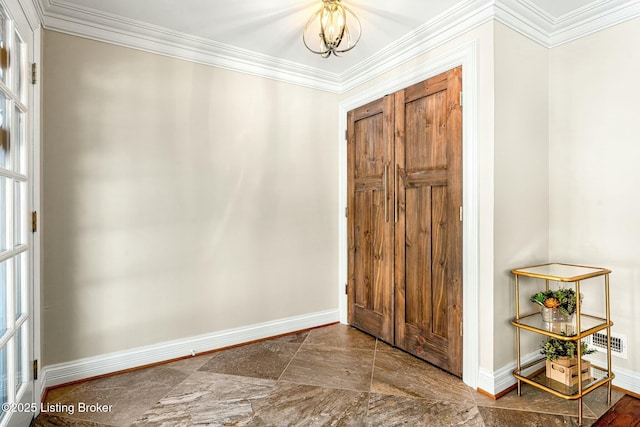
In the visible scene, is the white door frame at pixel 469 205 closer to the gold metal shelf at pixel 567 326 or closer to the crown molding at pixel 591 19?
the gold metal shelf at pixel 567 326

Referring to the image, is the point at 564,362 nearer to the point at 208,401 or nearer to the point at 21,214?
the point at 208,401

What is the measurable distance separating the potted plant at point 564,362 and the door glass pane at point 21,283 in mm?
2936

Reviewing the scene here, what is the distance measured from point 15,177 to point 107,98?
3.22 feet

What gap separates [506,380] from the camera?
2.11 metres

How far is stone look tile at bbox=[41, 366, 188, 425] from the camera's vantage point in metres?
1.91

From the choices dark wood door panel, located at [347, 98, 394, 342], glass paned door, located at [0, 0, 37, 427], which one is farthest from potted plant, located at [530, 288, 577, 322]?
glass paned door, located at [0, 0, 37, 427]

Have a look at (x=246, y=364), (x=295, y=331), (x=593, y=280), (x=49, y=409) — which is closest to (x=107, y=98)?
(x=49, y=409)

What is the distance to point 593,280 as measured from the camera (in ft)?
7.45

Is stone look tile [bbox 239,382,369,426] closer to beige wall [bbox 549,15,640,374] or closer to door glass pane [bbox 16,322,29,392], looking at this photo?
door glass pane [bbox 16,322,29,392]

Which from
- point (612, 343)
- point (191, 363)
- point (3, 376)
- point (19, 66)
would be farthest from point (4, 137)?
point (612, 343)

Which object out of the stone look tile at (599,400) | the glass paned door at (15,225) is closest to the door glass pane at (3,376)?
the glass paned door at (15,225)

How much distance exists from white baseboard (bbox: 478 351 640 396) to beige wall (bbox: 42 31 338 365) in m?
1.61

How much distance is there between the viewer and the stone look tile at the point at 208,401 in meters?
1.86

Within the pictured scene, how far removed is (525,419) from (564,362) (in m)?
0.43
